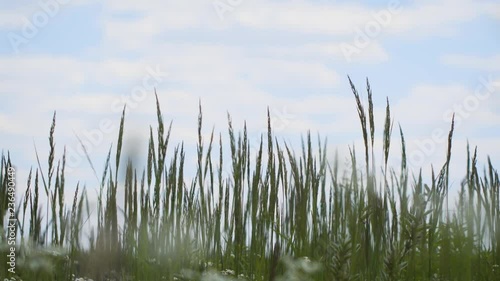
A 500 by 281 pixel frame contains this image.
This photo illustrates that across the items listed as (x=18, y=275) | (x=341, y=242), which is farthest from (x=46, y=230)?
(x=341, y=242)

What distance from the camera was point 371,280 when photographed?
10.2ft

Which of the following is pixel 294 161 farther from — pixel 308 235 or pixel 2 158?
pixel 2 158

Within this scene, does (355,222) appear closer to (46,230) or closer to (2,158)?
(46,230)

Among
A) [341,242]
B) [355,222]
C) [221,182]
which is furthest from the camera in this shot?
[221,182]

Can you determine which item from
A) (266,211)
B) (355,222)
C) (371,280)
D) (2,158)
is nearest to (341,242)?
(355,222)

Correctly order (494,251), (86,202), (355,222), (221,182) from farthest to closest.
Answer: (494,251)
(221,182)
(86,202)
(355,222)

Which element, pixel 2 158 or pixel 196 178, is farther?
pixel 196 178

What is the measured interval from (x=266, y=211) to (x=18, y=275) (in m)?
1.18

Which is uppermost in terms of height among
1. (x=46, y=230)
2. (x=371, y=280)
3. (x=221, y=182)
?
(x=221, y=182)

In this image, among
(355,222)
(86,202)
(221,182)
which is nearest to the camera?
(355,222)

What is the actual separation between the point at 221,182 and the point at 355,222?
1047mm

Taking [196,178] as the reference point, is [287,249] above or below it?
below

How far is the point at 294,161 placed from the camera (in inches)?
128

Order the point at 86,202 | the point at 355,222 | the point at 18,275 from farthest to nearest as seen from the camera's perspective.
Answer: the point at 86,202 → the point at 18,275 → the point at 355,222
